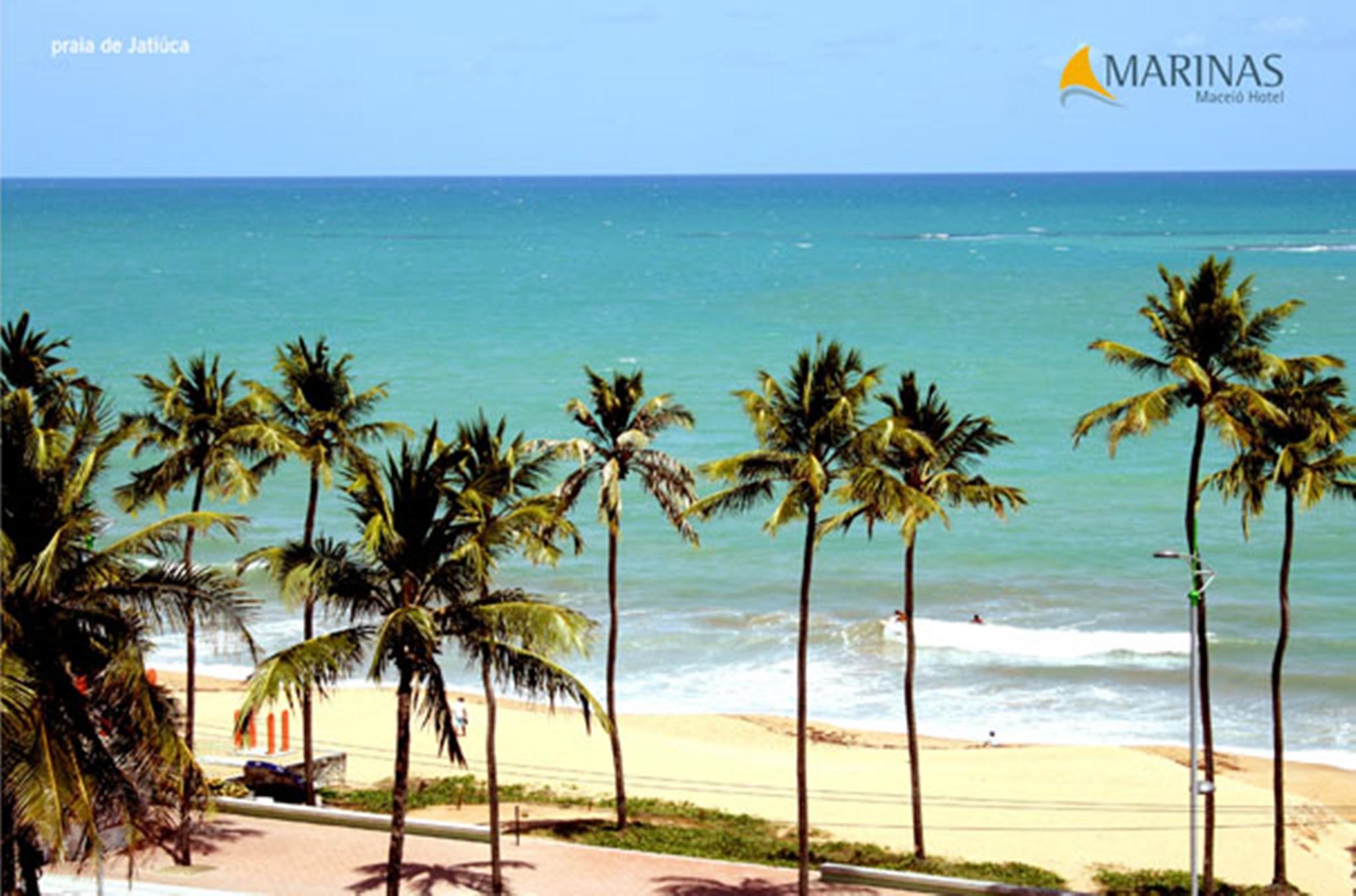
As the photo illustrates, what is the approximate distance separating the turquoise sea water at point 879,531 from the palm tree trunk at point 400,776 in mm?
10834

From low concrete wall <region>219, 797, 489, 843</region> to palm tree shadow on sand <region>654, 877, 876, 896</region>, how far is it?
348 cm

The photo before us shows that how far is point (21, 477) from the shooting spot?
17.1 m

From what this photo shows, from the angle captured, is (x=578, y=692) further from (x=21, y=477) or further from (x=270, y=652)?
(x=270, y=652)

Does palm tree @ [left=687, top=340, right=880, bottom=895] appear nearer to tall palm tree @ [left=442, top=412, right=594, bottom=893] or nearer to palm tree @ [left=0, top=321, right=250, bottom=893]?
tall palm tree @ [left=442, top=412, right=594, bottom=893]

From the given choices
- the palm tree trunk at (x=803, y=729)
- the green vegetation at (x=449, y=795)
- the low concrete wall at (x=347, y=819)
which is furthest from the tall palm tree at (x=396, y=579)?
the green vegetation at (x=449, y=795)

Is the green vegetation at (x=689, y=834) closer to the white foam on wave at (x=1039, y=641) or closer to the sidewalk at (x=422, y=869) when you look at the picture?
the sidewalk at (x=422, y=869)

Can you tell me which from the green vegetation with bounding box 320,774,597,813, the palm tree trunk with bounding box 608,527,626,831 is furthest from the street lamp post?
the green vegetation with bounding box 320,774,597,813

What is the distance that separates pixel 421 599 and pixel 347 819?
1126cm

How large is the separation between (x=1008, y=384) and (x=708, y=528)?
A: 35025 mm

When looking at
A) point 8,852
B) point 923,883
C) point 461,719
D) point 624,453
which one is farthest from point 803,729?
point 461,719

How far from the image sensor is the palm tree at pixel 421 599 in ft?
62.6

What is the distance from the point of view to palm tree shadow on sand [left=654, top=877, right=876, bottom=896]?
2731 centimetres

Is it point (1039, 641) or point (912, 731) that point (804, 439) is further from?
point (1039, 641)

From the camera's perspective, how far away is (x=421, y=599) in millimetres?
20016
